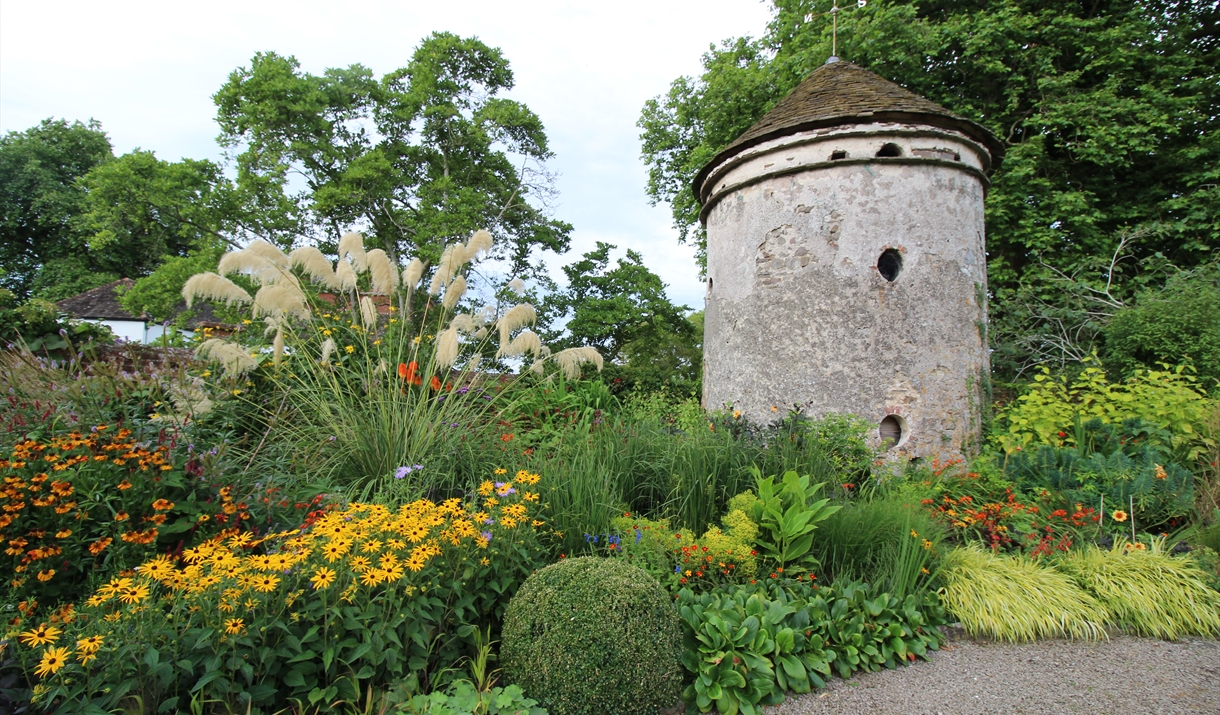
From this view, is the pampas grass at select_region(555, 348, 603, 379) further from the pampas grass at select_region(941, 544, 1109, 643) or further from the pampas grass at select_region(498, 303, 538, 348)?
the pampas grass at select_region(941, 544, 1109, 643)

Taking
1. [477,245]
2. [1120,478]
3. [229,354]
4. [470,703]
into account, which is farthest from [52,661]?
[1120,478]

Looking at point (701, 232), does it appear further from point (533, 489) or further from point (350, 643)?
point (350, 643)

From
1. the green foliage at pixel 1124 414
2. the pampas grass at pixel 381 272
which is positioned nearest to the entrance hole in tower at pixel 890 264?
the green foliage at pixel 1124 414

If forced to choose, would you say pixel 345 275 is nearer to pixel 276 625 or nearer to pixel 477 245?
pixel 477 245

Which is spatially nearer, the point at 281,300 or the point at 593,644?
the point at 593,644

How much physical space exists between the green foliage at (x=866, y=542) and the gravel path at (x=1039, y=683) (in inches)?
20.6

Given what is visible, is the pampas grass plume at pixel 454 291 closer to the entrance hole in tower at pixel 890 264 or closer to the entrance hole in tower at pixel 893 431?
the entrance hole in tower at pixel 890 264

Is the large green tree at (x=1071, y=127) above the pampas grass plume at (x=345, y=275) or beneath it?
above

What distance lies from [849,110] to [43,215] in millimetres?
27224

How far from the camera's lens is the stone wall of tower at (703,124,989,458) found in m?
5.77

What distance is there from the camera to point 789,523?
10.8ft

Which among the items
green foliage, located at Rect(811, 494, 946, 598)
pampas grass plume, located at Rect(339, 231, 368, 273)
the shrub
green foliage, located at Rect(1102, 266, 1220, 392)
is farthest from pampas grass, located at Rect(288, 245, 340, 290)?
green foliage, located at Rect(1102, 266, 1220, 392)

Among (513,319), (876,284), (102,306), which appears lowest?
(513,319)

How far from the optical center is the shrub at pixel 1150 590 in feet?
11.0
